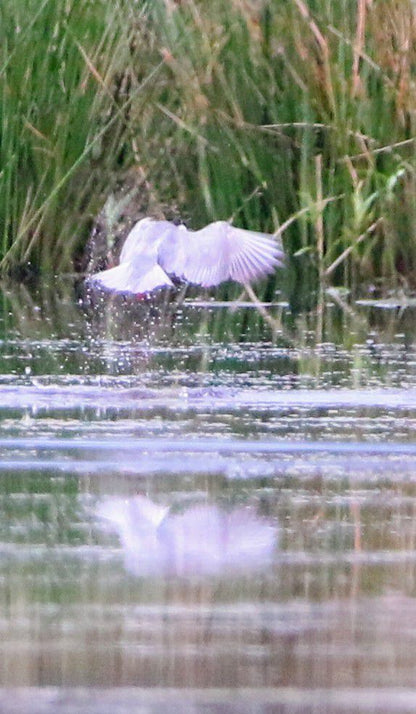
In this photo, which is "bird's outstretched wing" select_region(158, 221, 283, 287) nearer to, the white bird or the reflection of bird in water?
the white bird

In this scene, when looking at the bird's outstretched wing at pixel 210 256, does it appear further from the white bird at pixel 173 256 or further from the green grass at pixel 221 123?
the green grass at pixel 221 123

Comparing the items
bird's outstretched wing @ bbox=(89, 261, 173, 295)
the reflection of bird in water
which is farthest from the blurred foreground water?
bird's outstretched wing @ bbox=(89, 261, 173, 295)

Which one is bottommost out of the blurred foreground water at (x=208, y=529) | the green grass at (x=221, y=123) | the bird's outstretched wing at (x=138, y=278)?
the blurred foreground water at (x=208, y=529)

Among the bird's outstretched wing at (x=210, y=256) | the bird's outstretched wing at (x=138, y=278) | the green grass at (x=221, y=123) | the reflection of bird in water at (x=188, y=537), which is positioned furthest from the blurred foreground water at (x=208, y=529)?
the green grass at (x=221, y=123)

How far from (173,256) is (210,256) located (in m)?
0.12

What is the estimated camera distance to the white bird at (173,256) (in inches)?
185

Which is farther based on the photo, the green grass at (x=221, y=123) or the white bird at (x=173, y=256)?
the green grass at (x=221, y=123)

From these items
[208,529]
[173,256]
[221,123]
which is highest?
[221,123]

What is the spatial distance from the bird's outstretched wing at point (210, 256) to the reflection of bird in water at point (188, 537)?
2464mm

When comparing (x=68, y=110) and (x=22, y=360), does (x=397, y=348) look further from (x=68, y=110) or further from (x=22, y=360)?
(x=68, y=110)

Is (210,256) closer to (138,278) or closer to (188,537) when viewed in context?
(138,278)

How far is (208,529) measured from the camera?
2.15m

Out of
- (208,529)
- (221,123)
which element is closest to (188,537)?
(208,529)

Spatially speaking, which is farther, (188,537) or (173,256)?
(173,256)
